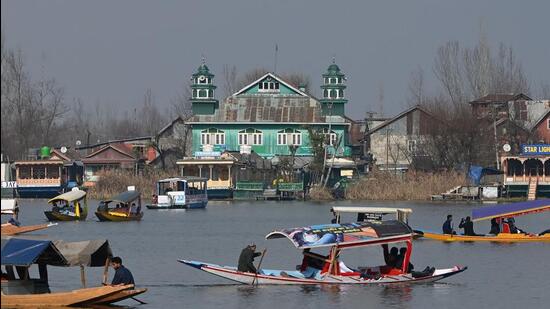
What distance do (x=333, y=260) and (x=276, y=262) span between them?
9.78m

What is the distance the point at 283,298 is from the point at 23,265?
7.43m

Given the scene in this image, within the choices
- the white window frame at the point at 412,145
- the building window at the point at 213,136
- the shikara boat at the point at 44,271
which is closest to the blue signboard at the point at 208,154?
the building window at the point at 213,136

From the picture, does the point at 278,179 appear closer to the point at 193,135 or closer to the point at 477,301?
the point at 193,135

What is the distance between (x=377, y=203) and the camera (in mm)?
85562

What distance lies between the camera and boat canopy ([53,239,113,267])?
94.8 feet

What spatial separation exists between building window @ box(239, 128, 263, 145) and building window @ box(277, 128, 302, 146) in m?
1.66

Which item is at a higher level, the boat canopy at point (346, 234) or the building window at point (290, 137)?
the building window at point (290, 137)

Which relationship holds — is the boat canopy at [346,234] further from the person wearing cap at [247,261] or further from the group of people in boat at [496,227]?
the group of people in boat at [496,227]

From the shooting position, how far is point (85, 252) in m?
29.1

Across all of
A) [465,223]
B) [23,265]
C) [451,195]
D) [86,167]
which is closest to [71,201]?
[465,223]

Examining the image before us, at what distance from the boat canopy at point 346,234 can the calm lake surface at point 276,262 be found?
1269 mm

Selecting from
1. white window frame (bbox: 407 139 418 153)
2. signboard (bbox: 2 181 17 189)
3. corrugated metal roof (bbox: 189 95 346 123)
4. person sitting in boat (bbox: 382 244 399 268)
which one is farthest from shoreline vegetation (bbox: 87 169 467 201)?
person sitting in boat (bbox: 382 244 399 268)

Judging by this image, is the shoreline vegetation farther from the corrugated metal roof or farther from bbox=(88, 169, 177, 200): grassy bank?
the corrugated metal roof

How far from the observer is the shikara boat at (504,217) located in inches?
1868
